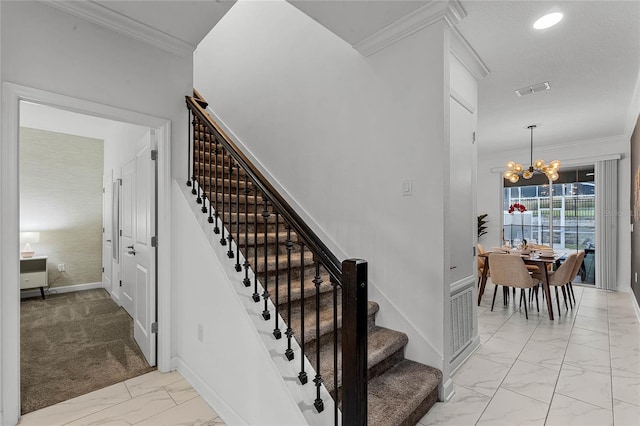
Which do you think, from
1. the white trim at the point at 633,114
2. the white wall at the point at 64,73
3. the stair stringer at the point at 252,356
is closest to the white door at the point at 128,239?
the white wall at the point at 64,73

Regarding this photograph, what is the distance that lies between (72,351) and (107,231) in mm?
2834

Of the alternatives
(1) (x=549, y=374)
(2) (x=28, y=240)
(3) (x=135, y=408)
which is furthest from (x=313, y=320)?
(2) (x=28, y=240)

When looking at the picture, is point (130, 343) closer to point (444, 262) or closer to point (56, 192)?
point (444, 262)

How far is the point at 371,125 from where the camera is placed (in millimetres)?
2641

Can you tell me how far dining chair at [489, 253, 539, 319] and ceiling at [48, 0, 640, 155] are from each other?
2.04 meters

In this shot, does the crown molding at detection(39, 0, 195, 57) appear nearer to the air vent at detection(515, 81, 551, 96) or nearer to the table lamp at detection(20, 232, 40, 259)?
the air vent at detection(515, 81, 551, 96)

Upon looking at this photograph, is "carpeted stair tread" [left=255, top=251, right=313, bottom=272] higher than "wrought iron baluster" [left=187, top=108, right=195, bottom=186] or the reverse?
the reverse

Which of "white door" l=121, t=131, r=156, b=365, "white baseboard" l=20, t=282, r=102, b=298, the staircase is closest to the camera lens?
the staircase

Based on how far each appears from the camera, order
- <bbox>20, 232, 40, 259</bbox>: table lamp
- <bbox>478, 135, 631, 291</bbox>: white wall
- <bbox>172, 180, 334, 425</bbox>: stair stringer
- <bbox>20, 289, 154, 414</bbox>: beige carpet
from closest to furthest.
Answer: <bbox>172, 180, 334, 425</bbox>: stair stringer < <bbox>20, 289, 154, 414</bbox>: beige carpet < <bbox>20, 232, 40, 259</bbox>: table lamp < <bbox>478, 135, 631, 291</bbox>: white wall

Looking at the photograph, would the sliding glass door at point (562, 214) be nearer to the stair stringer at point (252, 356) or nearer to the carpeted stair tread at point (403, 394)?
the carpeted stair tread at point (403, 394)

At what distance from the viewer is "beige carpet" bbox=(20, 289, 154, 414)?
7.79ft

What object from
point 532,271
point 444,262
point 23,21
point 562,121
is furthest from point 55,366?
point 562,121

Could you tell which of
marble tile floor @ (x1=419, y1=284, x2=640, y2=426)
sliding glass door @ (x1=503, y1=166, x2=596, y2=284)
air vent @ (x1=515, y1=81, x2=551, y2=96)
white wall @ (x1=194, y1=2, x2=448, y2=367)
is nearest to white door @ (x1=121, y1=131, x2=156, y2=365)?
white wall @ (x1=194, y1=2, x2=448, y2=367)

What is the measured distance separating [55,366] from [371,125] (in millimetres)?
3397
